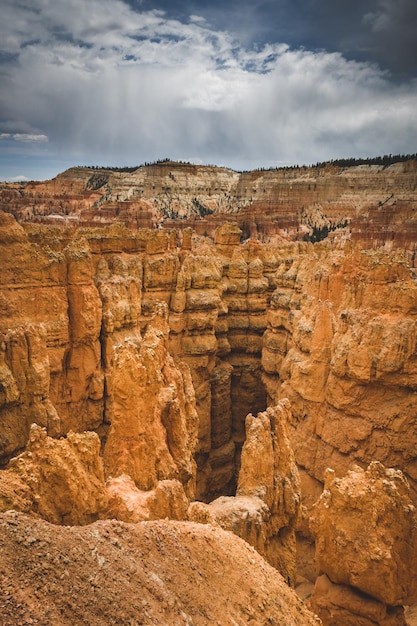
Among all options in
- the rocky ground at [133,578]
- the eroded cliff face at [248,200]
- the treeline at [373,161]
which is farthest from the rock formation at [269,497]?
the treeline at [373,161]

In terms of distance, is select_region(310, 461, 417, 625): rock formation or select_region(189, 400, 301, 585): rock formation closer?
select_region(310, 461, 417, 625): rock formation

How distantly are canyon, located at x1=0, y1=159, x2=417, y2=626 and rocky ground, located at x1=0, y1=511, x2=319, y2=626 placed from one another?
0.05 metres

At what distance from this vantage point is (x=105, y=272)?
1367 centimetres

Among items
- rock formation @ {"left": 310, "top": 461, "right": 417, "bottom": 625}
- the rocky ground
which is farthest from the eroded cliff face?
the rocky ground

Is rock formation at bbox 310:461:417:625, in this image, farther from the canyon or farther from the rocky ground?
the rocky ground

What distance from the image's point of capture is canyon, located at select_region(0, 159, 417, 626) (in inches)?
239

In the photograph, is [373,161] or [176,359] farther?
[373,161]

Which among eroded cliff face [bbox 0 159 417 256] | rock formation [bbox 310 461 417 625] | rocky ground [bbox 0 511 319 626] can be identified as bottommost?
rock formation [bbox 310 461 417 625]

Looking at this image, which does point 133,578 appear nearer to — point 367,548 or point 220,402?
point 367,548

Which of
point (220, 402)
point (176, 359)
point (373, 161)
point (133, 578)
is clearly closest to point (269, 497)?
point (133, 578)

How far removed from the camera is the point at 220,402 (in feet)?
61.9

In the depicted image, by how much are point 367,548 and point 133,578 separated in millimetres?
3977

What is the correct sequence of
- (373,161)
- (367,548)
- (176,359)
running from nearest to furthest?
1. (367,548)
2. (176,359)
3. (373,161)

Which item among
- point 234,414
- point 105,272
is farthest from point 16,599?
point 234,414
